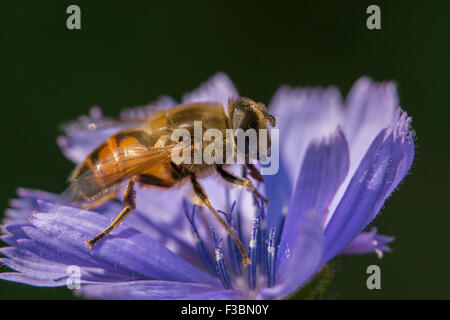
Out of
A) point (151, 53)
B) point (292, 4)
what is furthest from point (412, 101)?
point (151, 53)

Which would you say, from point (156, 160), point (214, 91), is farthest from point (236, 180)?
point (214, 91)

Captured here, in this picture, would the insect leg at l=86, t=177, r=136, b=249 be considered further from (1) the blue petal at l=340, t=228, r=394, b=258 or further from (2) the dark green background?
(2) the dark green background

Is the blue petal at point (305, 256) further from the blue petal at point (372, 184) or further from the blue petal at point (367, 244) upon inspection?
the blue petal at point (367, 244)

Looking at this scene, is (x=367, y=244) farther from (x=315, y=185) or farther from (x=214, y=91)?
(x=214, y=91)

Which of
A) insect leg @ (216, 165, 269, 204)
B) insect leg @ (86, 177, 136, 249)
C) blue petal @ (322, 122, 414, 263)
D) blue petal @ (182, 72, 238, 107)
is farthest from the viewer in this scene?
blue petal @ (182, 72, 238, 107)

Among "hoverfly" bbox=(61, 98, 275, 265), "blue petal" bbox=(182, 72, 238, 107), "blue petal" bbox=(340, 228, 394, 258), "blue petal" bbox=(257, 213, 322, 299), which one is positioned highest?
"blue petal" bbox=(182, 72, 238, 107)

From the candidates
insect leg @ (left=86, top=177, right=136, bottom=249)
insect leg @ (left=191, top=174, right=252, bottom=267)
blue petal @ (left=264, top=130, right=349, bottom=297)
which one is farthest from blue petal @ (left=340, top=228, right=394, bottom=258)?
insect leg @ (left=86, top=177, right=136, bottom=249)
